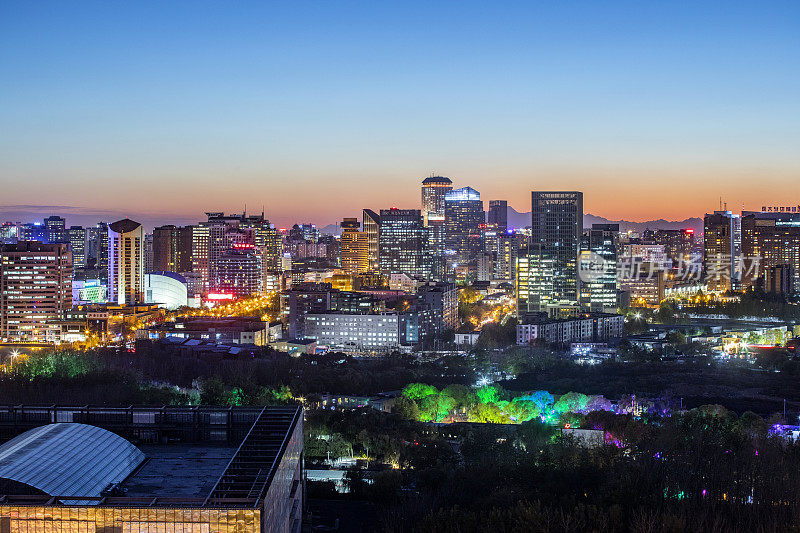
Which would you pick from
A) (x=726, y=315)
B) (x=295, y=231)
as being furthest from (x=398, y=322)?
(x=295, y=231)

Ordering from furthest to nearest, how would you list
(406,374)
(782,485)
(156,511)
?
(406,374)
(782,485)
(156,511)

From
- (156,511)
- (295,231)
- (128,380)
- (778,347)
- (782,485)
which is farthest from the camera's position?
(295,231)

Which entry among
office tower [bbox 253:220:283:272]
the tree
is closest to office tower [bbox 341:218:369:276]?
office tower [bbox 253:220:283:272]

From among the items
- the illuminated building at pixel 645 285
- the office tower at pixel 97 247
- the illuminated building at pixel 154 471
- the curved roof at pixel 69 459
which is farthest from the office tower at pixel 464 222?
the curved roof at pixel 69 459

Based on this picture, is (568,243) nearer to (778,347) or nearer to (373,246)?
(778,347)

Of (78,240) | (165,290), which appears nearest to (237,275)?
(165,290)

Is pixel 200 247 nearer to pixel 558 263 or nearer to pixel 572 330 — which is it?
pixel 558 263

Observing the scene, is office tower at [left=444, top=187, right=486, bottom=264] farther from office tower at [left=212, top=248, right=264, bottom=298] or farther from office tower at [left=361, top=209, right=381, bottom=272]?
office tower at [left=212, top=248, right=264, bottom=298]
